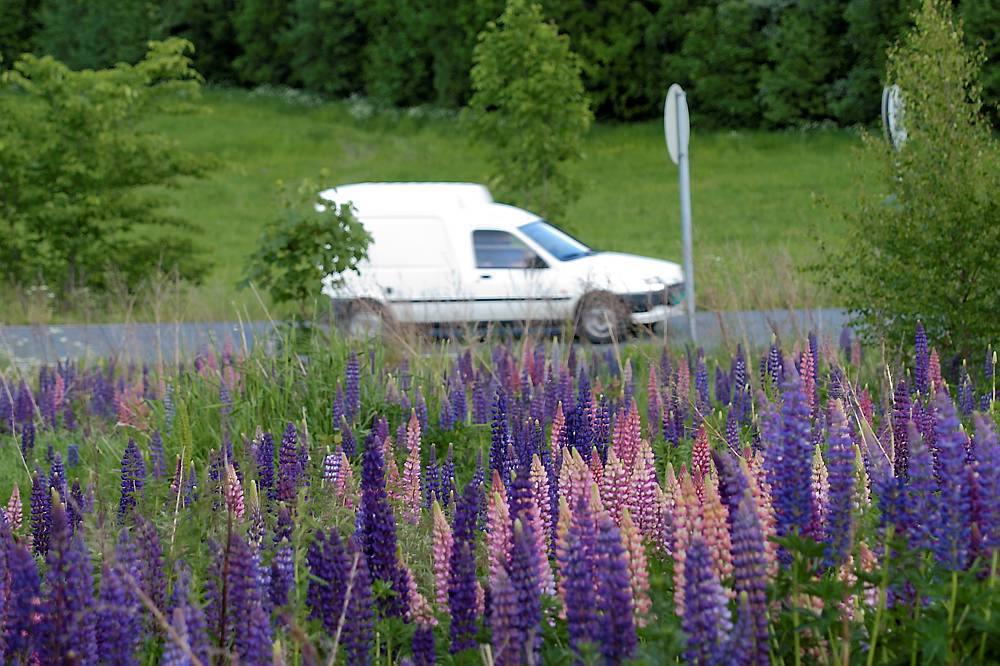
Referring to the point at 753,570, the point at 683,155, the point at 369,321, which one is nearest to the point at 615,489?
the point at 753,570

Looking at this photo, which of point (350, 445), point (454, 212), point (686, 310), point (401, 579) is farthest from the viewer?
point (454, 212)

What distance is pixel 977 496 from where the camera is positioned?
107 inches

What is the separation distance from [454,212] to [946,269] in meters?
9.47

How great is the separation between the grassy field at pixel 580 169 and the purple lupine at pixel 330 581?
1663 centimetres

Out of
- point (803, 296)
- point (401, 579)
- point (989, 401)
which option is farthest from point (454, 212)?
point (401, 579)

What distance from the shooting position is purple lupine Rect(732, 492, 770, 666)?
2.42m

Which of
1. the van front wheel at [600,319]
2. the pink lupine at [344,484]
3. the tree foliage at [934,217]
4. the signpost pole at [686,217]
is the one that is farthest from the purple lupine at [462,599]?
the van front wheel at [600,319]

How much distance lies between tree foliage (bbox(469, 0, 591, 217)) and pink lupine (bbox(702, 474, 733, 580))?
1778 cm

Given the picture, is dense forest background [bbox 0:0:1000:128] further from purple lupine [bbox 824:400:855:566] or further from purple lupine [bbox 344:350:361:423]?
purple lupine [bbox 824:400:855:566]

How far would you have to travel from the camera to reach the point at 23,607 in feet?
9.11

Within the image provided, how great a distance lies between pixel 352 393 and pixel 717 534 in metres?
3.74

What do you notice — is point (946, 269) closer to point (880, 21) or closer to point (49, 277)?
point (49, 277)

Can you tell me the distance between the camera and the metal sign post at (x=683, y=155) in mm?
10852

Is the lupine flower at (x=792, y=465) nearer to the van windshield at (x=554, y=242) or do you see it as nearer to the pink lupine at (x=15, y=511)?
the pink lupine at (x=15, y=511)
